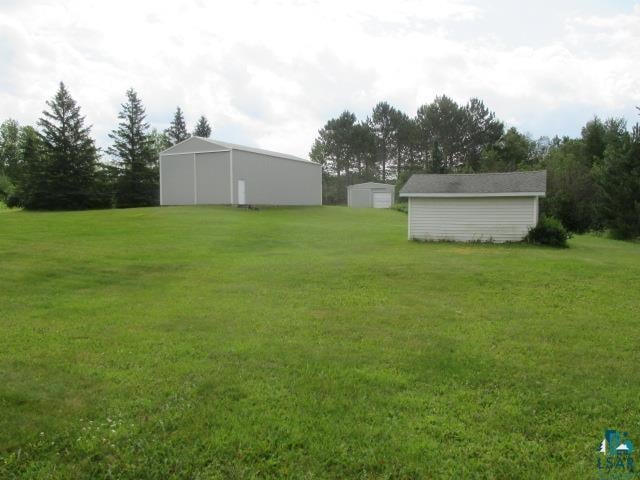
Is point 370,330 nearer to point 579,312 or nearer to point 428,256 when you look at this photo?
point 579,312

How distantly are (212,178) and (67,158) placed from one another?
46.8 feet

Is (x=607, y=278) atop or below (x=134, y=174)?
below

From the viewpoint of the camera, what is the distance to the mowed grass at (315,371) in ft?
11.5

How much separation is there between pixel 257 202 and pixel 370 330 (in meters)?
25.7

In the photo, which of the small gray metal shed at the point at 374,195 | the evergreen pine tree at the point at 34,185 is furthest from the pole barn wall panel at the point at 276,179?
the evergreen pine tree at the point at 34,185

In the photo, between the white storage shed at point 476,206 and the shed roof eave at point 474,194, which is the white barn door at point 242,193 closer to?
the white storage shed at point 476,206

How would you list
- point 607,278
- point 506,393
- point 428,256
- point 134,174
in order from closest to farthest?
point 506,393 → point 607,278 → point 428,256 → point 134,174

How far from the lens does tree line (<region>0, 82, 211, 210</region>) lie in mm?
35562

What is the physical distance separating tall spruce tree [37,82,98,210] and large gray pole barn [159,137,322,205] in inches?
359

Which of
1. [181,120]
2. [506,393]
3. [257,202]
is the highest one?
[181,120]

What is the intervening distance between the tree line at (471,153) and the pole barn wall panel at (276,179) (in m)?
11.9

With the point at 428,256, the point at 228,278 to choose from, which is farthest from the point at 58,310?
the point at 428,256

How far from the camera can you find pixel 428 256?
43.4 feet

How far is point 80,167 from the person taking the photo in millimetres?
37250
